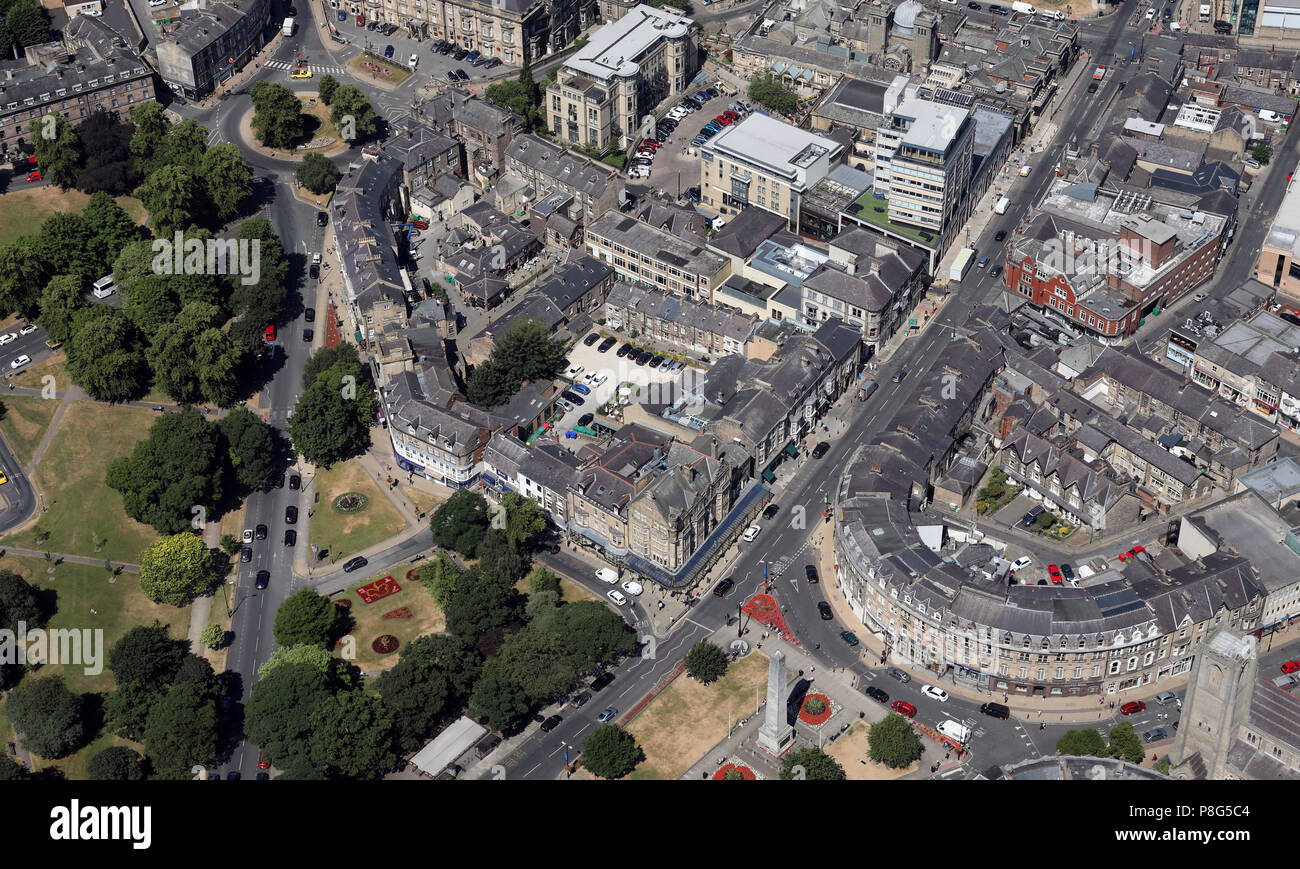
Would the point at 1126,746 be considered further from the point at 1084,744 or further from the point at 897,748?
the point at 897,748

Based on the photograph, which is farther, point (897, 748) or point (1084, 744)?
point (1084, 744)

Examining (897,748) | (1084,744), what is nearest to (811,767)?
(897,748)

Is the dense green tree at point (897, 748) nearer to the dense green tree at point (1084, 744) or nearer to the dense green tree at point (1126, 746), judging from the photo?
the dense green tree at point (1084, 744)

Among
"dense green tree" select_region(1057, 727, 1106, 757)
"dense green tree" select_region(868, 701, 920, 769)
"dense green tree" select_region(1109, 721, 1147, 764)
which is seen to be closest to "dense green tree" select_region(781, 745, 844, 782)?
"dense green tree" select_region(868, 701, 920, 769)

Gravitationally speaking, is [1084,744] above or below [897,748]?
above
